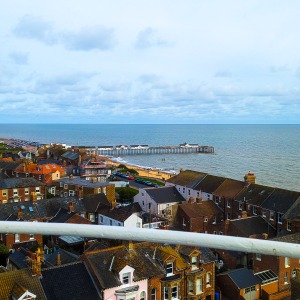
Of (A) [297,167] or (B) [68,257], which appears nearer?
(B) [68,257]

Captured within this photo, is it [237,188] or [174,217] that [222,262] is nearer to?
[174,217]

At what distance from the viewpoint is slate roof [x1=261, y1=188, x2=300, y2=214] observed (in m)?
34.2

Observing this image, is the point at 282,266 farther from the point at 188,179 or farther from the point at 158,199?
the point at 188,179

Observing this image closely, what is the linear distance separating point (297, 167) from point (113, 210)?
65154 mm

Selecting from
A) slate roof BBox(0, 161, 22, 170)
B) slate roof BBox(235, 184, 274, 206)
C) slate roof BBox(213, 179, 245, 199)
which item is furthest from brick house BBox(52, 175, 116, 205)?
slate roof BBox(235, 184, 274, 206)

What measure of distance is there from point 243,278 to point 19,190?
30.7 meters

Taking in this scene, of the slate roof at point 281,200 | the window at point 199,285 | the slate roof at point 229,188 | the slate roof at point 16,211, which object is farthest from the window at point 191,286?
the slate roof at point 229,188

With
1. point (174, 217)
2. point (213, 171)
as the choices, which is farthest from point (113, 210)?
point (213, 171)

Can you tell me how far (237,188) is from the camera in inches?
1623

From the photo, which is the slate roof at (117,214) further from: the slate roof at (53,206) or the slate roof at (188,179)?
the slate roof at (188,179)

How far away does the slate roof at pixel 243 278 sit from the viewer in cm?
2337

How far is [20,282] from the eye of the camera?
18328 mm

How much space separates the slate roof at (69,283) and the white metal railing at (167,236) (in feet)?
56.0

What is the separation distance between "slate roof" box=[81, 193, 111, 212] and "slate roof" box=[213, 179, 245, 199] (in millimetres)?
11397
